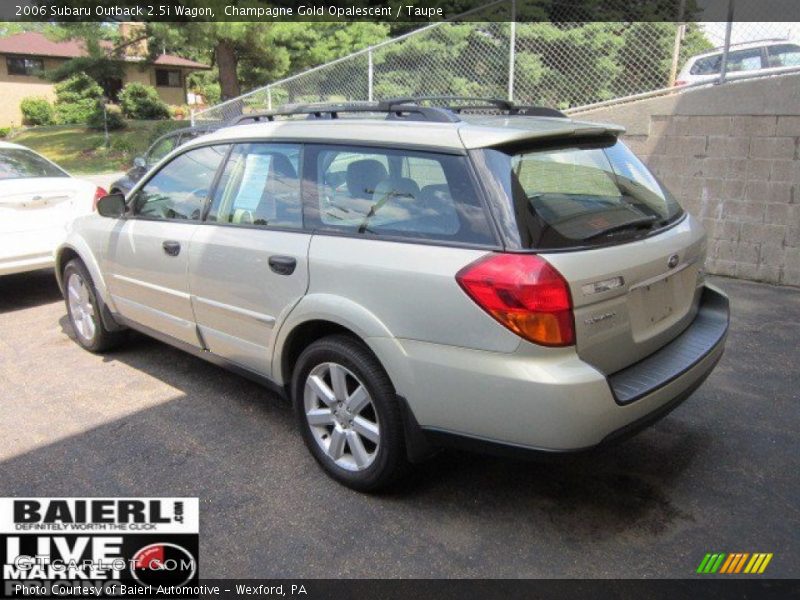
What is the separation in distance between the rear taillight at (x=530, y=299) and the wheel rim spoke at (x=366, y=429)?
2.79 feet

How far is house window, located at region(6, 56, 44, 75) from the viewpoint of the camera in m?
40.6

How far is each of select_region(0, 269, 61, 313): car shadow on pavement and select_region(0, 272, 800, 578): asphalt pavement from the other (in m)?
2.22

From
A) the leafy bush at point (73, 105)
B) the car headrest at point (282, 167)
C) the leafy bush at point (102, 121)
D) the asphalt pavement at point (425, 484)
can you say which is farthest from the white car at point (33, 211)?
the leafy bush at point (73, 105)

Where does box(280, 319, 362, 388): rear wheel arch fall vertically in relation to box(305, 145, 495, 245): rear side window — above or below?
below

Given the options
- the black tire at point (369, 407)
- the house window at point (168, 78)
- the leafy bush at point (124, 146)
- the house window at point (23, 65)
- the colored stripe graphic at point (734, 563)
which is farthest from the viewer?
the house window at point (168, 78)

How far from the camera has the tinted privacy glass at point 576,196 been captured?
2.54 meters

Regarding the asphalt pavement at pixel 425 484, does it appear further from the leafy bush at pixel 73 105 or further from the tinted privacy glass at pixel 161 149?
the leafy bush at pixel 73 105

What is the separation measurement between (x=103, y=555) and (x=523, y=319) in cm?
198

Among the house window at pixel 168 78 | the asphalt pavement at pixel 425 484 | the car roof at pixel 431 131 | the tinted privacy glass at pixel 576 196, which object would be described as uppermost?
the house window at pixel 168 78

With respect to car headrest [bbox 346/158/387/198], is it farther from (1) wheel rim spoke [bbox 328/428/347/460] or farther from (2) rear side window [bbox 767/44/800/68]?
(2) rear side window [bbox 767/44/800/68]

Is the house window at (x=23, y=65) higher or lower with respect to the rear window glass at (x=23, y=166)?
higher

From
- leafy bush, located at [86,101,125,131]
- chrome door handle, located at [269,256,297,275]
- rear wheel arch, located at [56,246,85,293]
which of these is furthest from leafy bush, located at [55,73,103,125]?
chrome door handle, located at [269,256,297,275]

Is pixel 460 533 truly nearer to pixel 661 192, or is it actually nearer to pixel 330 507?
pixel 330 507

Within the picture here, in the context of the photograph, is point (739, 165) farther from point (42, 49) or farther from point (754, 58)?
point (42, 49)
